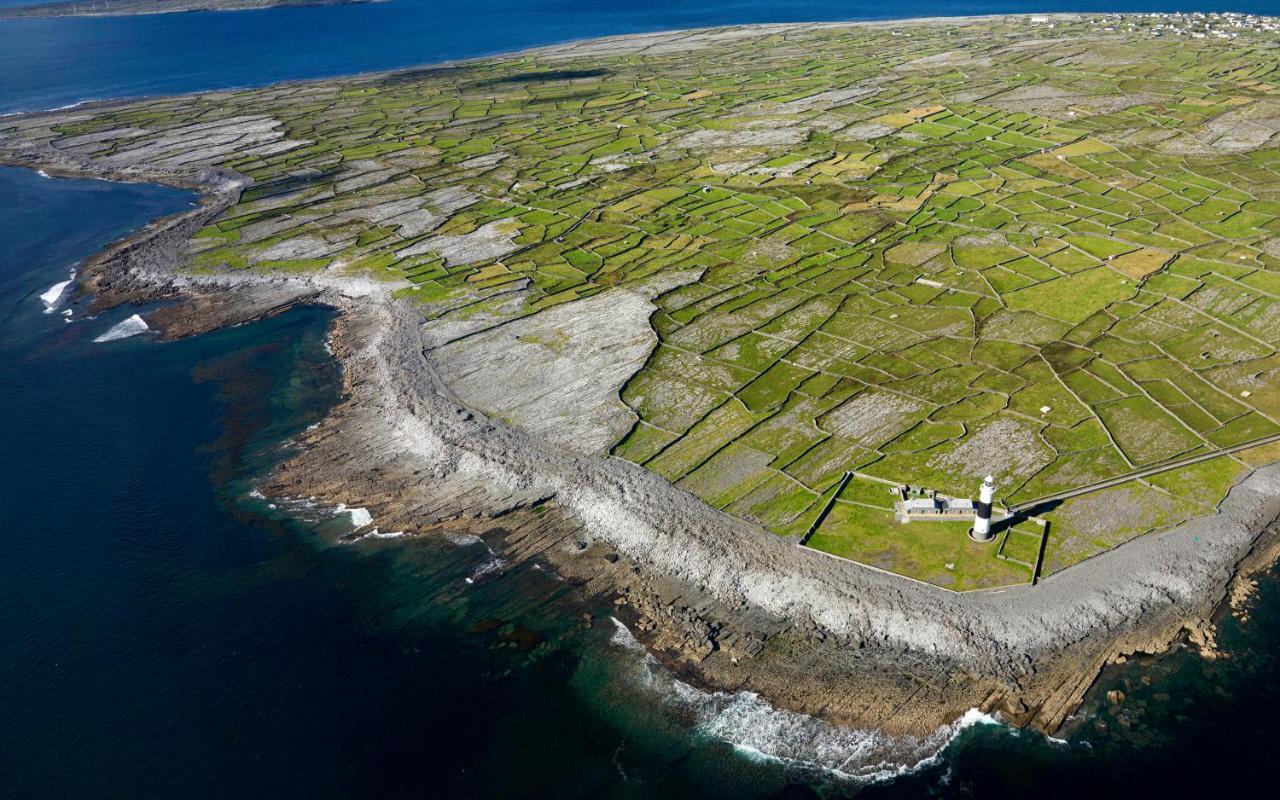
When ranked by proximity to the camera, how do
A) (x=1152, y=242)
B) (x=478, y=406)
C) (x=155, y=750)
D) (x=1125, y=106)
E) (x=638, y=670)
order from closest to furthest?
(x=155, y=750), (x=638, y=670), (x=478, y=406), (x=1152, y=242), (x=1125, y=106)

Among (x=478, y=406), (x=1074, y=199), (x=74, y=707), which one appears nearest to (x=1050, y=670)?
(x=478, y=406)

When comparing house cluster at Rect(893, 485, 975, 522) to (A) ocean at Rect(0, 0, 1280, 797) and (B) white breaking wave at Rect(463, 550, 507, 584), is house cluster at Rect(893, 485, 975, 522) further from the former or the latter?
(B) white breaking wave at Rect(463, 550, 507, 584)

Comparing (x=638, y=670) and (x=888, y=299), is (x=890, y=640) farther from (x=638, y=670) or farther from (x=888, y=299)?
(x=888, y=299)

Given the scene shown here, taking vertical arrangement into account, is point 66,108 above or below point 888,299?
above

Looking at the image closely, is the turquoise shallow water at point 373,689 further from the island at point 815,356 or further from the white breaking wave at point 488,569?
the island at point 815,356

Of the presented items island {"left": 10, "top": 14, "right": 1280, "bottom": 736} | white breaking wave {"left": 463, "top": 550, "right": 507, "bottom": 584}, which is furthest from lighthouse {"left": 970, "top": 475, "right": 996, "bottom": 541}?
white breaking wave {"left": 463, "top": 550, "right": 507, "bottom": 584}
